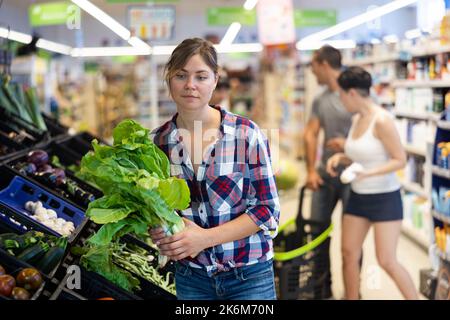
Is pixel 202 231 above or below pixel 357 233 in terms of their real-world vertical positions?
above

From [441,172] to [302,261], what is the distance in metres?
1.07

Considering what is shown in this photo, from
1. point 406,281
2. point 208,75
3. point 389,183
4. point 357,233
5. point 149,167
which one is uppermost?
point 208,75

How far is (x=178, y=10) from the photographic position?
148 inches

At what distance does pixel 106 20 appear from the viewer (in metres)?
3.22

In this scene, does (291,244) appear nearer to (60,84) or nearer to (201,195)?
(201,195)

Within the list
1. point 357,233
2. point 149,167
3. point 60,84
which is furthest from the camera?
point 60,84

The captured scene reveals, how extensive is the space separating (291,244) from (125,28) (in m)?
1.86

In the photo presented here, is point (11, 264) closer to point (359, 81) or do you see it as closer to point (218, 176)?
point (218, 176)

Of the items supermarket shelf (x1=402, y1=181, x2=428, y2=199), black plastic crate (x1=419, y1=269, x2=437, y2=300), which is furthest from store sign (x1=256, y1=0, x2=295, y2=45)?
supermarket shelf (x1=402, y1=181, x2=428, y2=199)

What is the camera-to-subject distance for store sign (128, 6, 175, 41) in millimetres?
3351

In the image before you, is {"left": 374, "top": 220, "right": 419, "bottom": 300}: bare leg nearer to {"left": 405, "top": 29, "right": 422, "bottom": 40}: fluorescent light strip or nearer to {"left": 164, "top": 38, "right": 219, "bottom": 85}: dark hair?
{"left": 405, "top": 29, "right": 422, "bottom": 40}: fluorescent light strip

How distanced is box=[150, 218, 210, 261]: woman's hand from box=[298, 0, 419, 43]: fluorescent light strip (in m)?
2.20

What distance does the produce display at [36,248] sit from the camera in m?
2.28

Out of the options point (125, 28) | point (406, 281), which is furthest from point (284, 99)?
point (125, 28)
